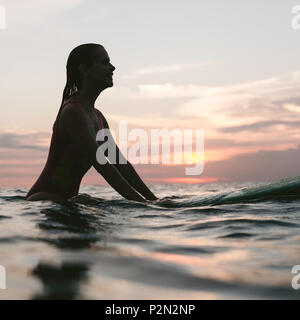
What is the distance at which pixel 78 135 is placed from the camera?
14.2 feet

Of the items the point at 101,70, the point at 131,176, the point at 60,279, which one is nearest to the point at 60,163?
the point at 101,70

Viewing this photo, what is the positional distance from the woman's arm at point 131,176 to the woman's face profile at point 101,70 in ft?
3.33

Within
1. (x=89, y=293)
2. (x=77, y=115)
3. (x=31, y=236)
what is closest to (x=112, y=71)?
(x=77, y=115)

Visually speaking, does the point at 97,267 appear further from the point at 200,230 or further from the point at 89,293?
the point at 200,230

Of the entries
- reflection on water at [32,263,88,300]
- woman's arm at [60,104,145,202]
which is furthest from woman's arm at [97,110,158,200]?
reflection on water at [32,263,88,300]

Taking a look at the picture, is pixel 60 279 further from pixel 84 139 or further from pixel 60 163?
pixel 60 163

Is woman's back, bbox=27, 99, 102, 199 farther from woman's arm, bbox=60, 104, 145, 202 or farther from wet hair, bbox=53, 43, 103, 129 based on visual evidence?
wet hair, bbox=53, 43, 103, 129

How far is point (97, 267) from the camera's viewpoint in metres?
2.21

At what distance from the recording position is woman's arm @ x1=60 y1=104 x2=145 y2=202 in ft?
14.2

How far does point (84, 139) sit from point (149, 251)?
1.96 m

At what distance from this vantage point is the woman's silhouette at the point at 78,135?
171 inches

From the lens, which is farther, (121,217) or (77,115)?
(77,115)

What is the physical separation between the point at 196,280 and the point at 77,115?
271cm
